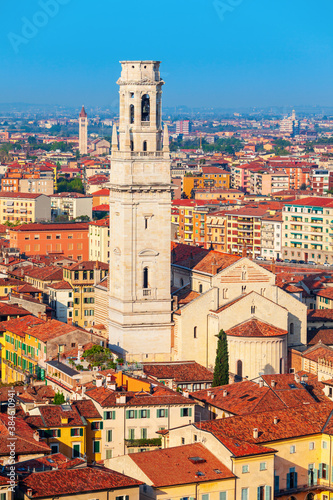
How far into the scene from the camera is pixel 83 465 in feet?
111

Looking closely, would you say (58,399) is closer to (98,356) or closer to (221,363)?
(98,356)

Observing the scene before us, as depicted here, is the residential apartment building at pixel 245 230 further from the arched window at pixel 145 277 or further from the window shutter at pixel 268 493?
the window shutter at pixel 268 493

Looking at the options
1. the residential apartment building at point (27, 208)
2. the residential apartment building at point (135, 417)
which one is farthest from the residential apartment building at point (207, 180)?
the residential apartment building at point (135, 417)

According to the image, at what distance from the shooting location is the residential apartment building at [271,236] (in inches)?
3962

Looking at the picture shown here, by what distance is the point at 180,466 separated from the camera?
1359 inches

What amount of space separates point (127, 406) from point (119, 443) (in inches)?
44.1

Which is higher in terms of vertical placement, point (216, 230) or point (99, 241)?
point (99, 241)

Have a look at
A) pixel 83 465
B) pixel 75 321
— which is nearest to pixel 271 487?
pixel 83 465

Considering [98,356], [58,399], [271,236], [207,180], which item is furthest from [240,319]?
[207,180]

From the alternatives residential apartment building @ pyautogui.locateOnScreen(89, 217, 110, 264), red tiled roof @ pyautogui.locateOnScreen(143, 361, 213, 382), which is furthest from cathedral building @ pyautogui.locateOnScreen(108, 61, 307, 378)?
residential apartment building @ pyautogui.locateOnScreen(89, 217, 110, 264)

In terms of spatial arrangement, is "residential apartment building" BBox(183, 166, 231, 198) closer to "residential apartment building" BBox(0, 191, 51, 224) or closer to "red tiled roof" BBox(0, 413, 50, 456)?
"residential apartment building" BBox(0, 191, 51, 224)

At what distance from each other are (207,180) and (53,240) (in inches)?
2142

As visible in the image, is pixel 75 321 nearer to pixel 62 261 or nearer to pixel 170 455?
pixel 62 261

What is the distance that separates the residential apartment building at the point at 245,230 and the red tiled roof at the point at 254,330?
51343 mm
